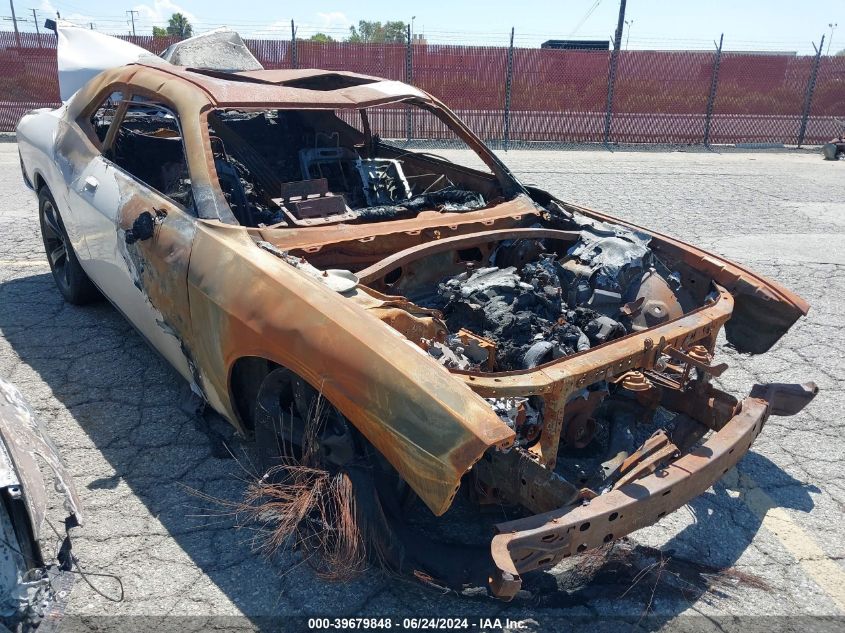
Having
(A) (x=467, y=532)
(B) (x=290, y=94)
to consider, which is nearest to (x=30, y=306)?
(B) (x=290, y=94)

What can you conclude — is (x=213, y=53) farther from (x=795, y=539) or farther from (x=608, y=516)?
(x=795, y=539)

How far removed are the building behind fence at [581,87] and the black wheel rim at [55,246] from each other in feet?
30.7

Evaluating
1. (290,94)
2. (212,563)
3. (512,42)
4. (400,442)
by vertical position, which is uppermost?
(512,42)

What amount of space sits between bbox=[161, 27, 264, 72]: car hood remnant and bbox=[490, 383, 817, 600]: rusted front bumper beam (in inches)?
195

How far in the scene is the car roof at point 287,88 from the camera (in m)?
3.43

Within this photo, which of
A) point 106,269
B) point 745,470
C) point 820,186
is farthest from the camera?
point 820,186

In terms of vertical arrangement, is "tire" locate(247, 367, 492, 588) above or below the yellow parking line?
above

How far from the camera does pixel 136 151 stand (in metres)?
4.38

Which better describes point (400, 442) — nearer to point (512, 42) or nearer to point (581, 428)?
point (581, 428)

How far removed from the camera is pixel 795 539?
9.54 feet

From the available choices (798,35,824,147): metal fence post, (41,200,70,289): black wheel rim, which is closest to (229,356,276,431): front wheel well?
(41,200,70,289): black wheel rim

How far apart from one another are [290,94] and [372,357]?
6.37ft

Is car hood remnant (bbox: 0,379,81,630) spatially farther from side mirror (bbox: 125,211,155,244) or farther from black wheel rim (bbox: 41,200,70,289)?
black wheel rim (bbox: 41,200,70,289)

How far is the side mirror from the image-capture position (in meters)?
3.06
